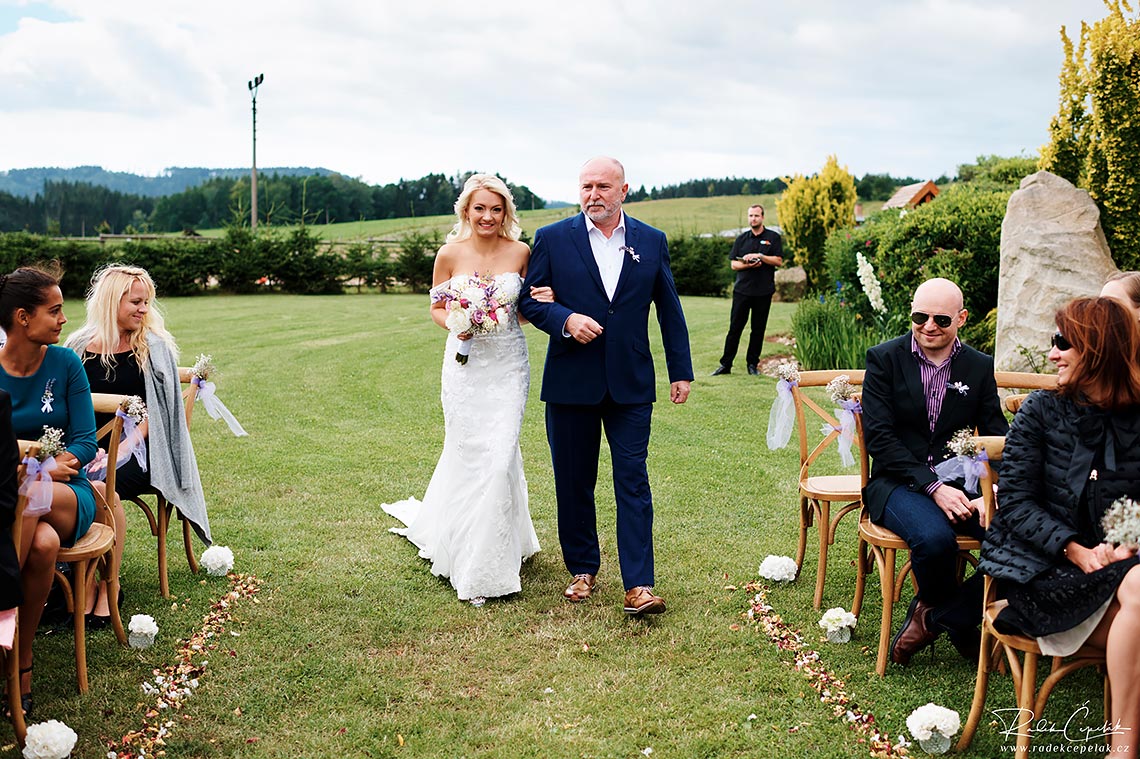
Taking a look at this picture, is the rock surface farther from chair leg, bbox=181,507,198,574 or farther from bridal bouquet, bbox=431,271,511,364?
chair leg, bbox=181,507,198,574

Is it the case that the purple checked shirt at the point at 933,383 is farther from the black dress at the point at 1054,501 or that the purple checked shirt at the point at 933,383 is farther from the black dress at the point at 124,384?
the black dress at the point at 124,384

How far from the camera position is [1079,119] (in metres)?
10.6

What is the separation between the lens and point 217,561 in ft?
18.2

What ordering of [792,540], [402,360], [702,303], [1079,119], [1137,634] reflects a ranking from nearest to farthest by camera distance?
[1137,634] → [792,540] → [1079,119] → [402,360] → [702,303]

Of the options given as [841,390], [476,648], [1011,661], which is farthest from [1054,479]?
[476,648]

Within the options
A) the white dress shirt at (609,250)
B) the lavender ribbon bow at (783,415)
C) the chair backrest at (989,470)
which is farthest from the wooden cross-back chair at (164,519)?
the chair backrest at (989,470)

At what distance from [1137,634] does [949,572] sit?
1.09 metres

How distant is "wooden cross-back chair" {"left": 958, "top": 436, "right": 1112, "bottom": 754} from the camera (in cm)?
330

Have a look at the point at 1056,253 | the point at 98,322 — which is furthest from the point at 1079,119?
the point at 98,322

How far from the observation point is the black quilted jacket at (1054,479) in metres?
3.52

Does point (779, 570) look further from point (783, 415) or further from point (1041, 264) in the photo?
point (1041, 264)

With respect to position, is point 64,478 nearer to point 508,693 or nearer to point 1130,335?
point 508,693

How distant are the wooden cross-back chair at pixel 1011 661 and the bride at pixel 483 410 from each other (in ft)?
8.21

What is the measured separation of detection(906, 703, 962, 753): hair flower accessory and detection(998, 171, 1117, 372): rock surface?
21.1 ft
